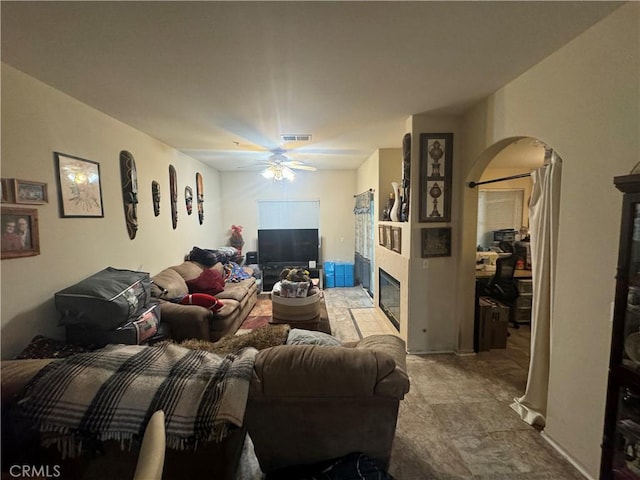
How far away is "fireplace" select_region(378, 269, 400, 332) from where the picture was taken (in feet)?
11.7

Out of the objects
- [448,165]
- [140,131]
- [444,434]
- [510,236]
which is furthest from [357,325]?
[140,131]

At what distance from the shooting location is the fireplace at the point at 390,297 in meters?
3.57

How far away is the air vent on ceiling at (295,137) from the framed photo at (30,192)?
7.55ft

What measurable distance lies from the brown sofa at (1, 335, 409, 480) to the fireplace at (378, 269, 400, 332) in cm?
225

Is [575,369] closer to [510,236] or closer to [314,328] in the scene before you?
[314,328]

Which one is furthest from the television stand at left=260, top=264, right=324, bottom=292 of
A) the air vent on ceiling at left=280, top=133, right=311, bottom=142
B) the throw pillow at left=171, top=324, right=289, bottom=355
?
the throw pillow at left=171, top=324, right=289, bottom=355

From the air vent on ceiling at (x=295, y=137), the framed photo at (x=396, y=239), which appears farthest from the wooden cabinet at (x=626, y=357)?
the air vent on ceiling at (x=295, y=137)

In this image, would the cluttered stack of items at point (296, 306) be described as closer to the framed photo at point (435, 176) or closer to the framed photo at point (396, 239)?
the framed photo at point (396, 239)

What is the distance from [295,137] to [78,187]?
2.27m

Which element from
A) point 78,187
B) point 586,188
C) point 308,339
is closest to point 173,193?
point 78,187

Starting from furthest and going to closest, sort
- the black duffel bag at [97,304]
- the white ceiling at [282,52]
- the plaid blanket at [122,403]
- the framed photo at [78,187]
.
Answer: the framed photo at [78,187] → the black duffel bag at [97,304] → the white ceiling at [282,52] → the plaid blanket at [122,403]

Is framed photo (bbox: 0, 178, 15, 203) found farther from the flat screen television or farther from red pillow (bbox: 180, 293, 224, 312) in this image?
the flat screen television

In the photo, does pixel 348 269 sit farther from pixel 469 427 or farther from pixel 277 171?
pixel 469 427

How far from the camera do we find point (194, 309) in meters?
2.87
